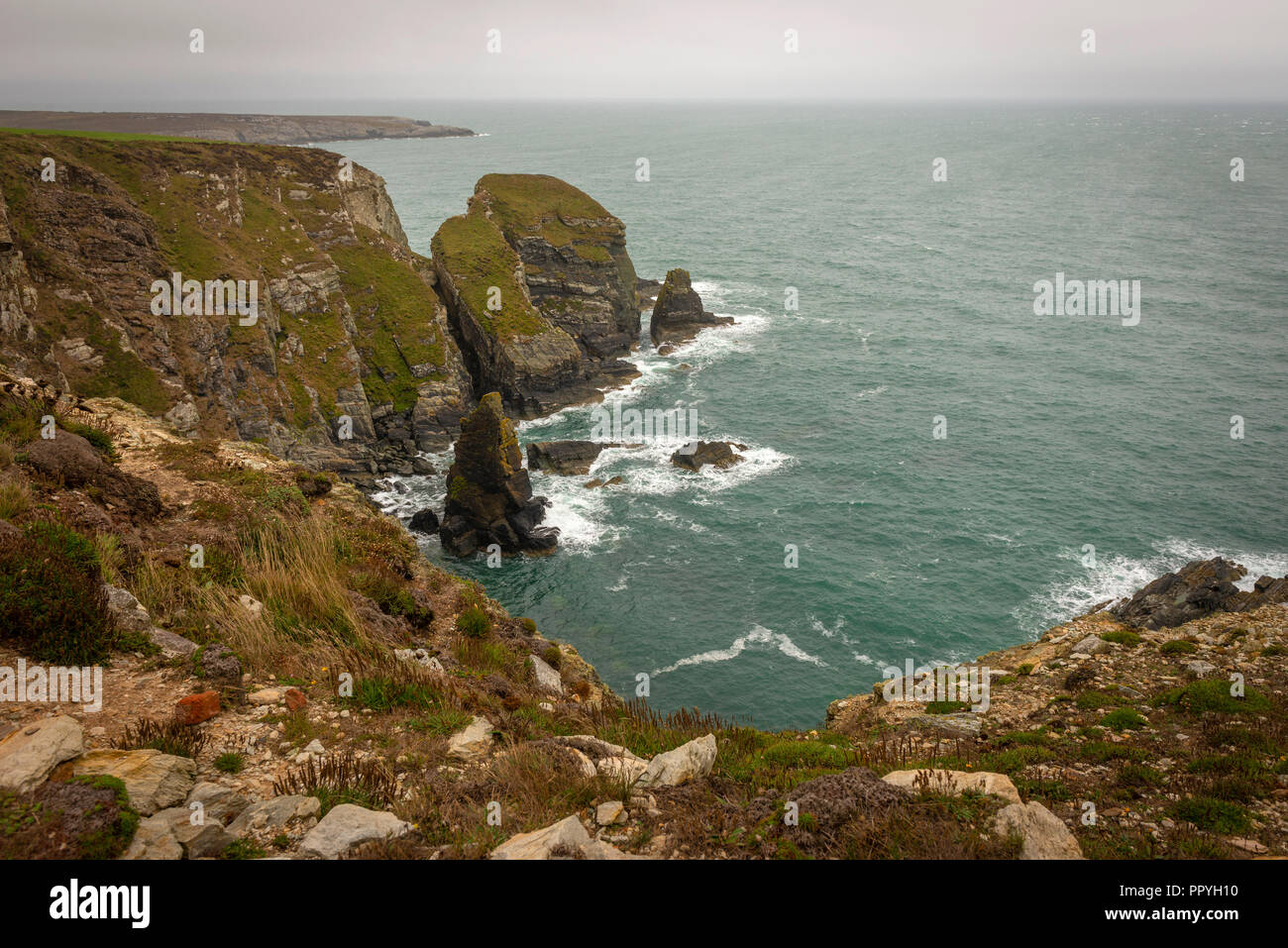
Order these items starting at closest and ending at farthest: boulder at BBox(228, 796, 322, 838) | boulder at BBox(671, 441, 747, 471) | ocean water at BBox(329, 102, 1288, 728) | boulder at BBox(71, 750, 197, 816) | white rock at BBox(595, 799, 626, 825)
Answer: boulder at BBox(71, 750, 197, 816) → boulder at BBox(228, 796, 322, 838) → white rock at BBox(595, 799, 626, 825) → ocean water at BBox(329, 102, 1288, 728) → boulder at BBox(671, 441, 747, 471)

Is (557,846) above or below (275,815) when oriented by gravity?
above

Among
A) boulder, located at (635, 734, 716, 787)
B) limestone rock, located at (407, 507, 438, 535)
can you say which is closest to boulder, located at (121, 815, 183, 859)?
boulder, located at (635, 734, 716, 787)

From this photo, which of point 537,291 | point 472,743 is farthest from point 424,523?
point 472,743

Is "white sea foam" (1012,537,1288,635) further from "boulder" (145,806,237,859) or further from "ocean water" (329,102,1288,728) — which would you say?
"boulder" (145,806,237,859)

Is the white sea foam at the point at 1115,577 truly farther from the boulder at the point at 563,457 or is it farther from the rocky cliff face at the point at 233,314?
the rocky cliff face at the point at 233,314

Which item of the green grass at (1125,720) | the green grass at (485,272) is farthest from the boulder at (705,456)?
the green grass at (1125,720)

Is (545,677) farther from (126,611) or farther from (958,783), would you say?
(958,783)
